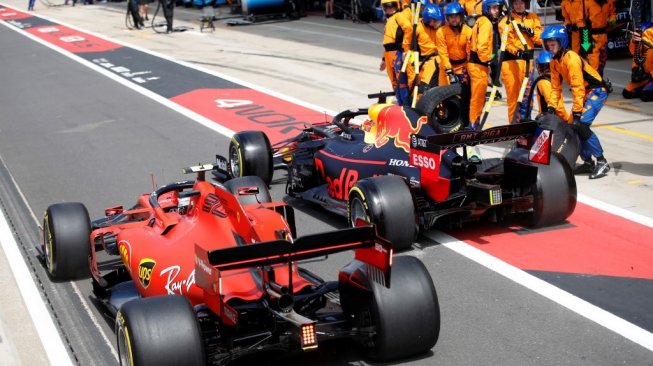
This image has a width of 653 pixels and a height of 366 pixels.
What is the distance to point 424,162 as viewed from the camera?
966 cm

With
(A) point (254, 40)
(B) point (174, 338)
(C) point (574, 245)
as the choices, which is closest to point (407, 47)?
(C) point (574, 245)

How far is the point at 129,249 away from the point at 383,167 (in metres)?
3.28

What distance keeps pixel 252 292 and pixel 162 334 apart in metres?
0.84

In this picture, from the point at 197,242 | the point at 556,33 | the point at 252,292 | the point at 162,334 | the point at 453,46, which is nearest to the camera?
the point at 162,334

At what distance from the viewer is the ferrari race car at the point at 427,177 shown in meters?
9.47

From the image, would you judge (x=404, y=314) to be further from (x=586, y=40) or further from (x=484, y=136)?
(x=586, y=40)

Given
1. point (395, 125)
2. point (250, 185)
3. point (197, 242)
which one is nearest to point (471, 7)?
point (395, 125)

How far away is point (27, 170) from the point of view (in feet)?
47.7

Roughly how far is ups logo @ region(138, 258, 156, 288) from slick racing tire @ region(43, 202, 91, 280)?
51.7 inches

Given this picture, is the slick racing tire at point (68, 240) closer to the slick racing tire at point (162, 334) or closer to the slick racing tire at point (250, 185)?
the slick racing tire at point (250, 185)

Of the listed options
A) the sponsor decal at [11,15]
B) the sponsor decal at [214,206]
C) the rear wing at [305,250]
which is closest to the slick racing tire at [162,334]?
the rear wing at [305,250]

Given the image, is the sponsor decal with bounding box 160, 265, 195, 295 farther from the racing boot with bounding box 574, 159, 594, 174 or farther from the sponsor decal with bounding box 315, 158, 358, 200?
the racing boot with bounding box 574, 159, 594, 174

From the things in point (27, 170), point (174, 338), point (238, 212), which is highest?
point (238, 212)

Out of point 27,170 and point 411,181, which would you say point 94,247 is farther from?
point 27,170
